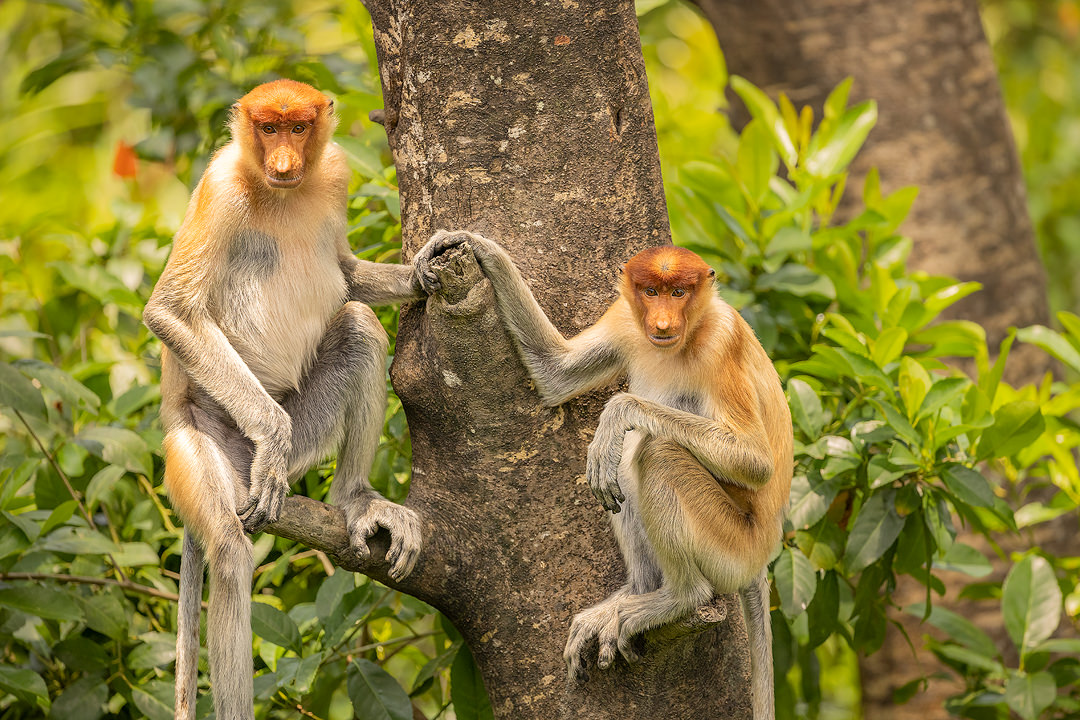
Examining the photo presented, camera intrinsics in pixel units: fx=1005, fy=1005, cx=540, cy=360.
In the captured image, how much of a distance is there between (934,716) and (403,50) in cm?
328

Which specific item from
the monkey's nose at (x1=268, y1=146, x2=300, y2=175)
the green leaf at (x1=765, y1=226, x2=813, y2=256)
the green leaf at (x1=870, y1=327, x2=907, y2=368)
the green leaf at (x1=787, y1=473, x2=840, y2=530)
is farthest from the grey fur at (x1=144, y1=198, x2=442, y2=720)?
the green leaf at (x1=870, y1=327, x2=907, y2=368)

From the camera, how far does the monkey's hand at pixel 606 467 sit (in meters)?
2.15

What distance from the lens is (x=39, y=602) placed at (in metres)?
2.54

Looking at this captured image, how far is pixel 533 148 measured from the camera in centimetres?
230

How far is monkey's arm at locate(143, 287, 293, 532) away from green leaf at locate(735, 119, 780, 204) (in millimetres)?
1578

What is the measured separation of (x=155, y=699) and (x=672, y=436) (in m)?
1.50

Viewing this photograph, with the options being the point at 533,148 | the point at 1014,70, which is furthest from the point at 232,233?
the point at 1014,70

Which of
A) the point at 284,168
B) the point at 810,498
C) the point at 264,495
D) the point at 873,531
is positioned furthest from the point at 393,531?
the point at 873,531

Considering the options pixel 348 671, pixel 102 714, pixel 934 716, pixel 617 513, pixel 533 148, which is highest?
pixel 533 148

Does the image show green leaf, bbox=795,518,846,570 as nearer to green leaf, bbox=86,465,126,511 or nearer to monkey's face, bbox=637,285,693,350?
monkey's face, bbox=637,285,693,350

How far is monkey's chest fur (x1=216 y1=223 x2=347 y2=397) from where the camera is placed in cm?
263

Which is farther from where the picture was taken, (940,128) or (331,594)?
(940,128)

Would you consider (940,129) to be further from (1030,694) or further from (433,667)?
(433,667)

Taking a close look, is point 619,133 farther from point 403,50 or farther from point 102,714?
point 102,714
